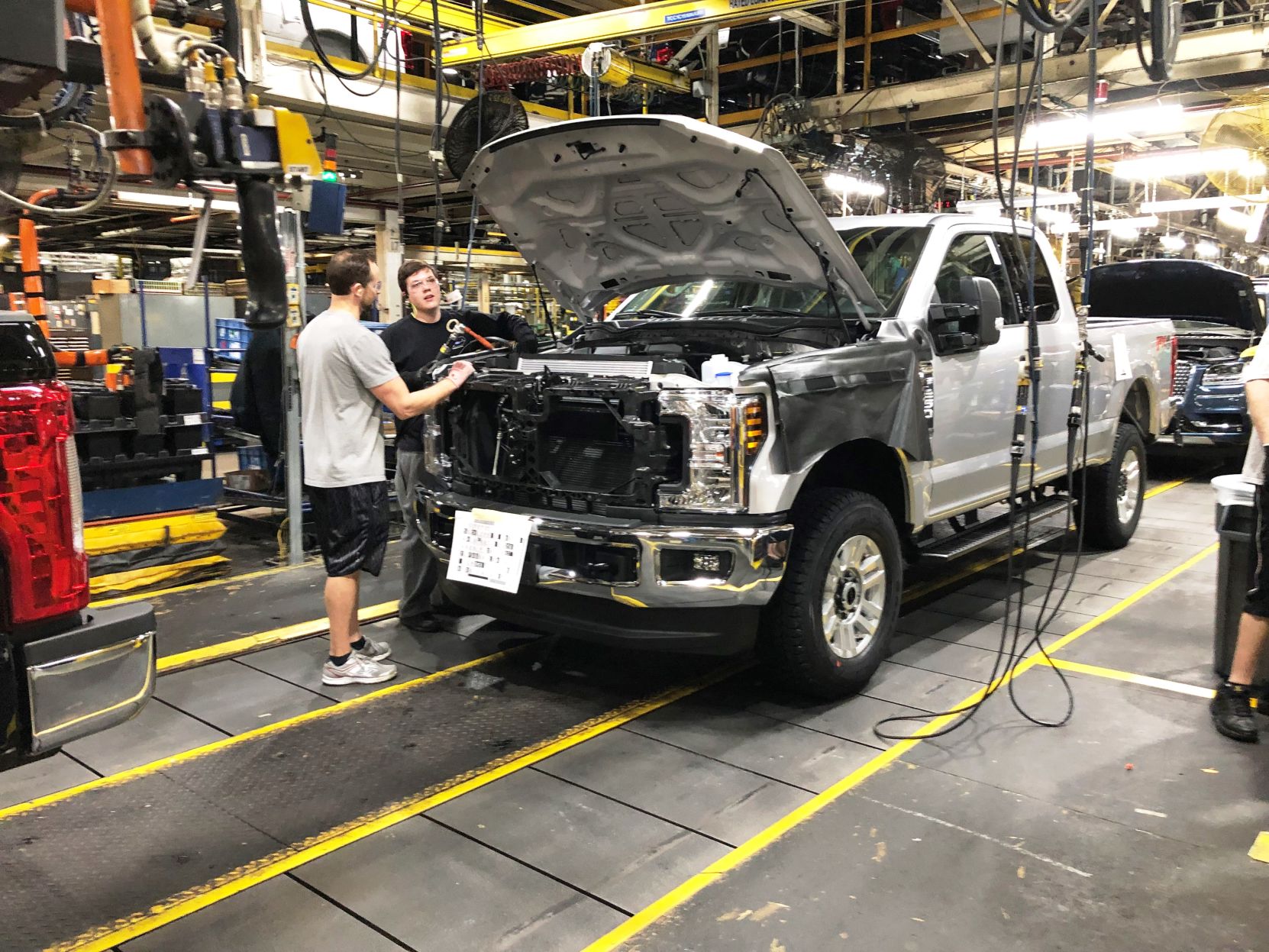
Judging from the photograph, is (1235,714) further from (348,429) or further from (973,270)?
(348,429)

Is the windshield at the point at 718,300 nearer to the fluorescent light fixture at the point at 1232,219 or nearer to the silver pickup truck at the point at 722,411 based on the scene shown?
the silver pickup truck at the point at 722,411

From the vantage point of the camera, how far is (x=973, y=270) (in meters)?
4.88

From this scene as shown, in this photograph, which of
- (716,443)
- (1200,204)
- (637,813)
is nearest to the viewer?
(637,813)

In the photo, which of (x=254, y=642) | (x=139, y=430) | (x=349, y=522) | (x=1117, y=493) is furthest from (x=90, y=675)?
(x=1117, y=493)

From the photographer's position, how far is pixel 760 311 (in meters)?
4.61

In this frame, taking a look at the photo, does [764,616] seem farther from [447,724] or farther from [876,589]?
[447,724]

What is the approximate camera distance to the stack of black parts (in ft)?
20.3

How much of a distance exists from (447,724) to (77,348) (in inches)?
211

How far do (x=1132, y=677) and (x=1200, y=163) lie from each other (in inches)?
308

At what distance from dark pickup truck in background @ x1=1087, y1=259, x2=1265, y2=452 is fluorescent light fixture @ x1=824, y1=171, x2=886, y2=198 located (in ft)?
7.50

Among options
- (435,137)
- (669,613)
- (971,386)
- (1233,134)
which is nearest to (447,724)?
(669,613)

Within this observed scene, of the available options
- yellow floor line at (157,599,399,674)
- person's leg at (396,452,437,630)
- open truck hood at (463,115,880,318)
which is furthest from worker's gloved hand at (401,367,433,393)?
yellow floor line at (157,599,399,674)

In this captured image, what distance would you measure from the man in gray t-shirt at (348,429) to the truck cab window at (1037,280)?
3.07 m

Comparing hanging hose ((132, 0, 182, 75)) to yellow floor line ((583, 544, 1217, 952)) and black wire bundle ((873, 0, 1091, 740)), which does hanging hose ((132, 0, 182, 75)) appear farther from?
yellow floor line ((583, 544, 1217, 952))
